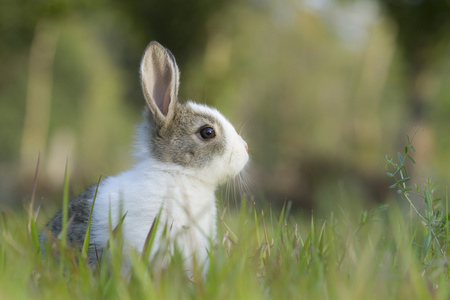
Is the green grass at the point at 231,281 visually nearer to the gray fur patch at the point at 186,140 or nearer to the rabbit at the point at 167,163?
the rabbit at the point at 167,163

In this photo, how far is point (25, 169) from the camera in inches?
630

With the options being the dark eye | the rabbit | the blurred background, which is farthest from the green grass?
the blurred background

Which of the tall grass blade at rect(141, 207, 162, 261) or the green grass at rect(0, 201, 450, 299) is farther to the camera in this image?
the tall grass blade at rect(141, 207, 162, 261)

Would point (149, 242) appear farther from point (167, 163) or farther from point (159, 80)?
point (159, 80)

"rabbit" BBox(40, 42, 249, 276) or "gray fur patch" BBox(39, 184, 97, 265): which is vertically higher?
"rabbit" BBox(40, 42, 249, 276)

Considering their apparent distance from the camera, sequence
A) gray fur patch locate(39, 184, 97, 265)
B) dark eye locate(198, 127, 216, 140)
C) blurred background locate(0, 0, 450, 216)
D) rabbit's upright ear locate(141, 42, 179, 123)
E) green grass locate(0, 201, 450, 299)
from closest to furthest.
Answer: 1. green grass locate(0, 201, 450, 299)
2. gray fur patch locate(39, 184, 97, 265)
3. rabbit's upright ear locate(141, 42, 179, 123)
4. dark eye locate(198, 127, 216, 140)
5. blurred background locate(0, 0, 450, 216)

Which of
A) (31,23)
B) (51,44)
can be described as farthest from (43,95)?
(31,23)

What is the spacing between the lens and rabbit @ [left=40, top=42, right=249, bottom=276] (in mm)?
3275

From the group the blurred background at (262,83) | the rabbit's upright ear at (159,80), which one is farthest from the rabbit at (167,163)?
the blurred background at (262,83)

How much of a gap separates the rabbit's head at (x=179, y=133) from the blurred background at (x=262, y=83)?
18.0 inches

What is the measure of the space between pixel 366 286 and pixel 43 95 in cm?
1778

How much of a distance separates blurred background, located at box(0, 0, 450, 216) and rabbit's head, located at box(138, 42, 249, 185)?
46 cm

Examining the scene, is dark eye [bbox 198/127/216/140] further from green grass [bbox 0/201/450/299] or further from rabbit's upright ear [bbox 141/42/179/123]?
green grass [bbox 0/201/450/299]

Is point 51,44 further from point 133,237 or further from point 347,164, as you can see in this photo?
point 133,237
